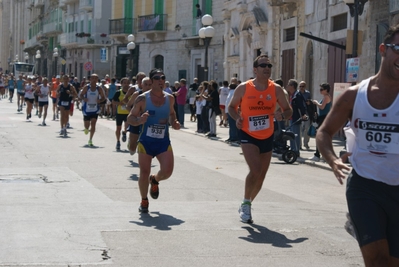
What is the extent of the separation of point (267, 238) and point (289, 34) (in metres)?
24.0

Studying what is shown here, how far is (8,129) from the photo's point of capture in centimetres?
2564

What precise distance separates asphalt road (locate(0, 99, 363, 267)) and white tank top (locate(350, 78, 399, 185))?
93.9 inches

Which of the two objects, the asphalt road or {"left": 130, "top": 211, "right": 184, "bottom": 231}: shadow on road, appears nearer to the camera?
the asphalt road

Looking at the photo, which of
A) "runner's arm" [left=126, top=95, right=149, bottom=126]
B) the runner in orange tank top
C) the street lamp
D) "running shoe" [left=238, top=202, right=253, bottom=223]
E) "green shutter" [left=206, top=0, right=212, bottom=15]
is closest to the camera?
"running shoe" [left=238, top=202, right=253, bottom=223]

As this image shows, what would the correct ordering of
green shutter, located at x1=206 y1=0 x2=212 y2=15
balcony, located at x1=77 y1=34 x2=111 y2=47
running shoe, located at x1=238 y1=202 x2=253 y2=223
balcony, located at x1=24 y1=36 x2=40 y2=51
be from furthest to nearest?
balcony, located at x1=24 y1=36 x2=40 y2=51
balcony, located at x1=77 y1=34 x2=111 y2=47
green shutter, located at x1=206 y1=0 x2=212 y2=15
running shoe, located at x1=238 y1=202 x2=253 y2=223

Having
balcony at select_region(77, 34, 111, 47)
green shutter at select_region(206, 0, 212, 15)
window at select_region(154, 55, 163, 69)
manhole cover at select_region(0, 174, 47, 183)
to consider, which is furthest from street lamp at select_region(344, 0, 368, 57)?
balcony at select_region(77, 34, 111, 47)

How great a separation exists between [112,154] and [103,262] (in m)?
11.0

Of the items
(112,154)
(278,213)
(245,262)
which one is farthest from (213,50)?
(245,262)

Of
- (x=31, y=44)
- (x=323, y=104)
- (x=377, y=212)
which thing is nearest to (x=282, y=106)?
(x=377, y=212)

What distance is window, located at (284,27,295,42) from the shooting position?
3100 cm

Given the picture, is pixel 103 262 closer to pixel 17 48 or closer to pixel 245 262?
pixel 245 262

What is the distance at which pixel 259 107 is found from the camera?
9.37 meters

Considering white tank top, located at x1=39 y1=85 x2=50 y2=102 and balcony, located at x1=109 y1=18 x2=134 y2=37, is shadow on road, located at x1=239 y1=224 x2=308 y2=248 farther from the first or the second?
balcony, located at x1=109 y1=18 x2=134 y2=37

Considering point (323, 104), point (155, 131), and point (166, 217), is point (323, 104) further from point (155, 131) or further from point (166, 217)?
point (166, 217)
